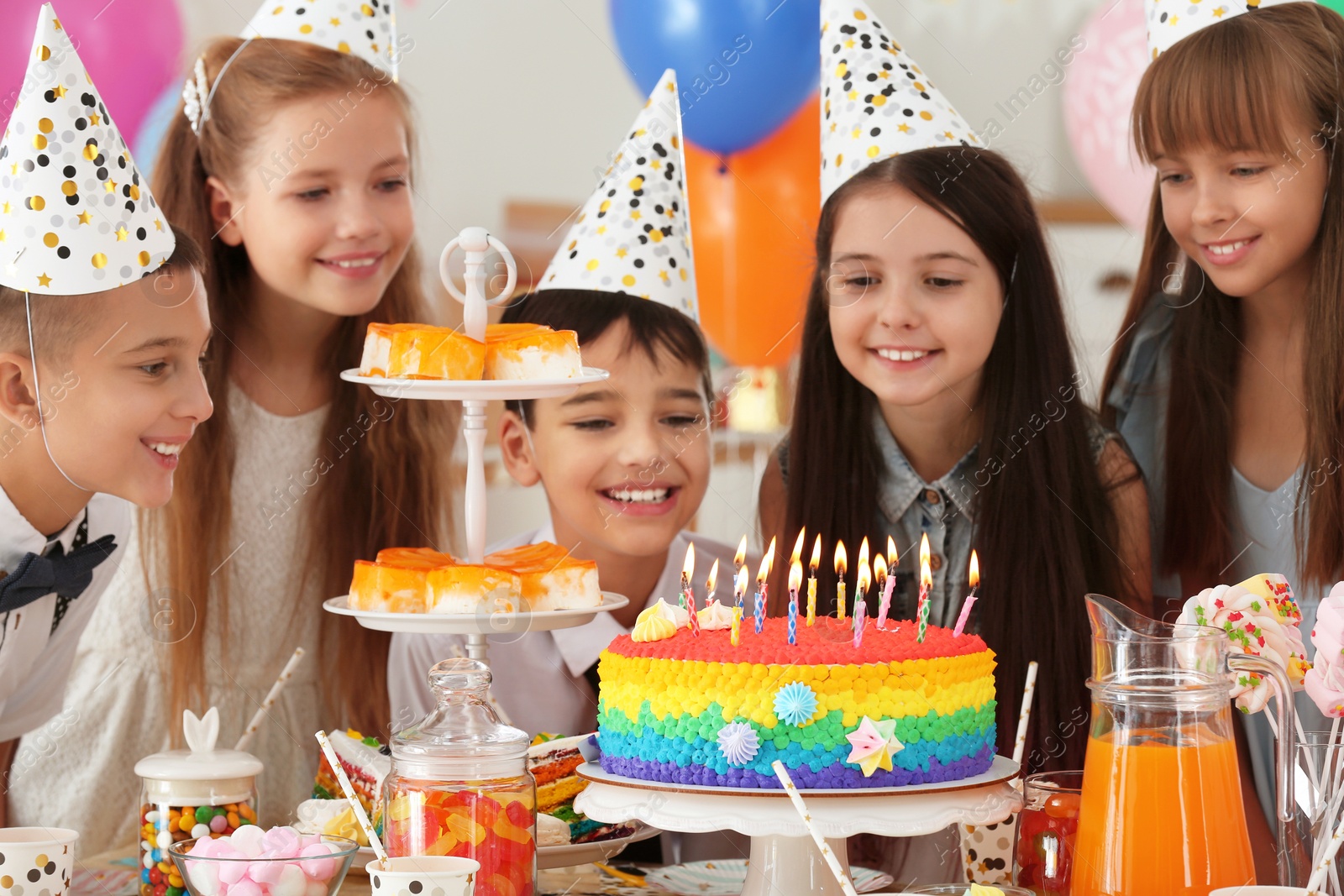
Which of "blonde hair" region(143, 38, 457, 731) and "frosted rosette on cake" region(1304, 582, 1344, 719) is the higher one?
"blonde hair" region(143, 38, 457, 731)

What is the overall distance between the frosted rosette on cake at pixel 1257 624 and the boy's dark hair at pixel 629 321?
103cm

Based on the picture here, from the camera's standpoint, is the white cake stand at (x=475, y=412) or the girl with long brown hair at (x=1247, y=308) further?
the girl with long brown hair at (x=1247, y=308)

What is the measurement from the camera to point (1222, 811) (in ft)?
3.36

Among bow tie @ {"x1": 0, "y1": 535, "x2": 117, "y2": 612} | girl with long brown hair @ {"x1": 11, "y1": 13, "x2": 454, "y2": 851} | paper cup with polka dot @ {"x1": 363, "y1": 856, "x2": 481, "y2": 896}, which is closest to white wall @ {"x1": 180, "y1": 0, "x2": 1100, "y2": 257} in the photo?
girl with long brown hair @ {"x1": 11, "y1": 13, "x2": 454, "y2": 851}

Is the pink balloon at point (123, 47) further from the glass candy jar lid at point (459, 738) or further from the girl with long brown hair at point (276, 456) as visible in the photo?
the glass candy jar lid at point (459, 738)

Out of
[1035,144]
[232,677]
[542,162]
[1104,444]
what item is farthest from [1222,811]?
[542,162]

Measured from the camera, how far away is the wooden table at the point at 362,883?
53.4 inches

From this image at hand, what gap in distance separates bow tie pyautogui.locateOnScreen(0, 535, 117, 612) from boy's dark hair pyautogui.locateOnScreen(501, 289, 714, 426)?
71cm

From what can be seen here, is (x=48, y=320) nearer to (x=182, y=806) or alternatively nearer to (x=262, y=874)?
(x=182, y=806)

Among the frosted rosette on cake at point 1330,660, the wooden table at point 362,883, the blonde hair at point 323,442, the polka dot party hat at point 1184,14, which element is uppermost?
the polka dot party hat at point 1184,14

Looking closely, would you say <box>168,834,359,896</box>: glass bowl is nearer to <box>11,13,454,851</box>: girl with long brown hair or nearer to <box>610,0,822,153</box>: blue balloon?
<box>11,13,454,851</box>: girl with long brown hair

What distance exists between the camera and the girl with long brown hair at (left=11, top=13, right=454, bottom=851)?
208 centimetres

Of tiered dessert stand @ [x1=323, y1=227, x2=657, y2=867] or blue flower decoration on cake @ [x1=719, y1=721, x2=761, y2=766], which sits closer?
blue flower decoration on cake @ [x1=719, y1=721, x2=761, y2=766]

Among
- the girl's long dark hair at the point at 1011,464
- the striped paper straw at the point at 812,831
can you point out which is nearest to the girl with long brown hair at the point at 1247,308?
the girl's long dark hair at the point at 1011,464
